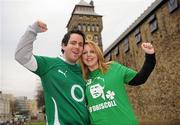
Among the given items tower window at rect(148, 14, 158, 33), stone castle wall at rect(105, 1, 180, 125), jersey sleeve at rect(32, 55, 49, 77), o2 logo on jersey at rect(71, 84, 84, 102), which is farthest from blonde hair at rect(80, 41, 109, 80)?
tower window at rect(148, 14, 158, 33)

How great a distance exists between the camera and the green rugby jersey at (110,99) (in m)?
3.28

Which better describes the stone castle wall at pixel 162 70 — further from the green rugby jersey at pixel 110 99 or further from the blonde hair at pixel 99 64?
the green rugby jersey at pixel 110 99

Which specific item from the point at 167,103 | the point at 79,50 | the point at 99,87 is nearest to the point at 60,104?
the point at 99,87

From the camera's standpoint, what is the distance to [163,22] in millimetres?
19656

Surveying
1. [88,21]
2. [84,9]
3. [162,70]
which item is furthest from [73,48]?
[84,9]

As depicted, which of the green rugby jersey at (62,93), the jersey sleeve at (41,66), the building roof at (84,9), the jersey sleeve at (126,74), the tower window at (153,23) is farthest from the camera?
the building roof at (84,9)

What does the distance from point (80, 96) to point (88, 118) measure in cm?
25

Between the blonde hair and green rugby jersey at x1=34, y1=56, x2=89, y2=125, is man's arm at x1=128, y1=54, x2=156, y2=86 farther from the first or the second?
green rugby jersey at x1=34, y1=56, x2=89, y2=125

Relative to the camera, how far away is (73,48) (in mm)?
3557

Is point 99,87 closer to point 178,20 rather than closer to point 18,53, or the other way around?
point 18,53

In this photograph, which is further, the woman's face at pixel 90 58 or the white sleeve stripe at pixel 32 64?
the woman's face at pixel 90 58

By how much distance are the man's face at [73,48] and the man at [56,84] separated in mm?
102

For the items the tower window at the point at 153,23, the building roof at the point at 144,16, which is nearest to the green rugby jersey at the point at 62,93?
the building roof at the point at 144,16

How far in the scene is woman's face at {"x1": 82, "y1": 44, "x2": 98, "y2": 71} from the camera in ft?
12.1
